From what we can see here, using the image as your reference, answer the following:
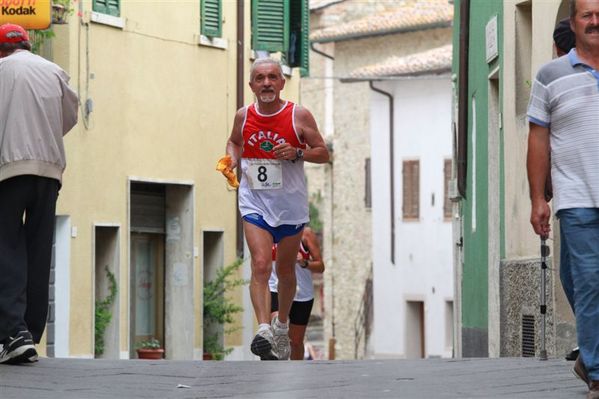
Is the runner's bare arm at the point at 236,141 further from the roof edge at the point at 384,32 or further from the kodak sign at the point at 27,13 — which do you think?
the roof edge at the point at 384,32

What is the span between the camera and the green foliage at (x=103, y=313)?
27266mm

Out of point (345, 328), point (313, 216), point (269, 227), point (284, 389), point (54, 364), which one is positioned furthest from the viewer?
point (313, 216)

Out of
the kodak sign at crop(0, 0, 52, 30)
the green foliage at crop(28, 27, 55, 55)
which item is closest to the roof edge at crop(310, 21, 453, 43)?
the green foliage at crop(28, 27, 55, 55)

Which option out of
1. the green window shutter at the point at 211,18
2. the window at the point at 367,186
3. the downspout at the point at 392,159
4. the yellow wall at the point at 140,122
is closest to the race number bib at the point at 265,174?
the yellow wall at the point at 140,122

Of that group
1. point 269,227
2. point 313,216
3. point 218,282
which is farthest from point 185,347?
point 313,216

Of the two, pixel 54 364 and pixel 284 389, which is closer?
pixel 284 389

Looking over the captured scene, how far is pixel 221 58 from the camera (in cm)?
3136

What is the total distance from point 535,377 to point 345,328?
4411cm

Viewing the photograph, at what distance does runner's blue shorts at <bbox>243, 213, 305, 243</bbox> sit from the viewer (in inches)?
497

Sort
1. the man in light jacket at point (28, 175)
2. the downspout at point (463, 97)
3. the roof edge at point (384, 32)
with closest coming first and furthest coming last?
the man in light jacket at point (28, 175) → the downspout at point (463, 97) → the roof edge at point (384, 32)

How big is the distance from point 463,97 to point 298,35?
42.0ft

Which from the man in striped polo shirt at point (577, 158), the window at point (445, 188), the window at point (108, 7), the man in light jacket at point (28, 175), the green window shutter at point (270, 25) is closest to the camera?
the man in striped polo shirt at point (577, 158)

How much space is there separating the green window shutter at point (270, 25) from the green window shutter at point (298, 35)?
0.89 feet

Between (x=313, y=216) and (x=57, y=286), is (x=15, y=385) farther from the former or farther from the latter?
(x=313, y=216)
